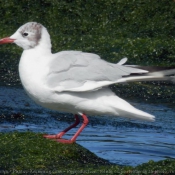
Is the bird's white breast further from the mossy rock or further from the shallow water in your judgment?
the shallow water

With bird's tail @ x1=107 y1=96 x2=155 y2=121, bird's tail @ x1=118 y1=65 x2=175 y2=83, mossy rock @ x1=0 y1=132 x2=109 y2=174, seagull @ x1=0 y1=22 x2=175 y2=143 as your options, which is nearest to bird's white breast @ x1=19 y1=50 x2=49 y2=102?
seagull @ x1=0 y1=22 x2=175 y2=143

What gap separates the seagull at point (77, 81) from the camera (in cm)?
716

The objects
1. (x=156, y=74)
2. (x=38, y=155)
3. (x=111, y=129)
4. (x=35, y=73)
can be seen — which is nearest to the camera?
(x=38, y=155)

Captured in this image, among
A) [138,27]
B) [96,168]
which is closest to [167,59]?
[138,27]

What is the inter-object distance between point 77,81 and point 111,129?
1799 mm

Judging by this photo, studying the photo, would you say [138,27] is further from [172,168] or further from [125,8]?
[172,168]

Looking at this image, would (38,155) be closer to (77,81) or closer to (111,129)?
(77,81)

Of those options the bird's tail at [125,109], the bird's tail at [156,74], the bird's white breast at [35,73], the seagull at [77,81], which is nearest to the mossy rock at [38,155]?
the seagull at [77,81]

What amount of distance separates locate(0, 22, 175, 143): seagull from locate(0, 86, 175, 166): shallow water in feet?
2.11

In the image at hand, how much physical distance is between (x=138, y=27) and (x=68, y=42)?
148 centimetres

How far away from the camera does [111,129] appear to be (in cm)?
888

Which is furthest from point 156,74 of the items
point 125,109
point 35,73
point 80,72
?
point 35,73

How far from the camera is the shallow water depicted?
7.92m


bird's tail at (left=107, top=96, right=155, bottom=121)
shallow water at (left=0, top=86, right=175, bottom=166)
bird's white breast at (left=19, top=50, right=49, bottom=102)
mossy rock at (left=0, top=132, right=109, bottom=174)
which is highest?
bird's white breast at (left=19, top=50, right=49, bottom=102)
